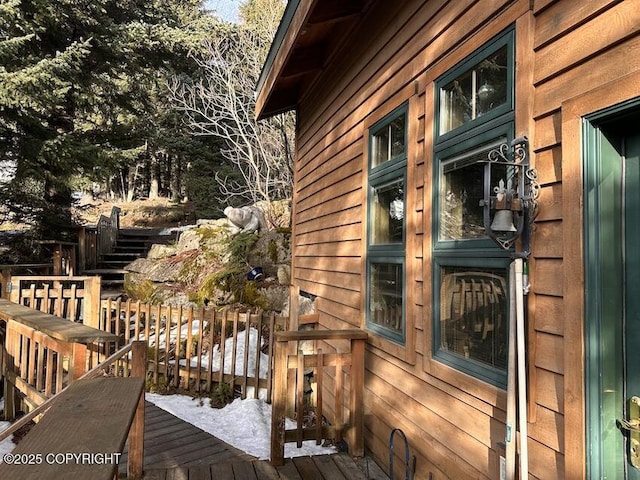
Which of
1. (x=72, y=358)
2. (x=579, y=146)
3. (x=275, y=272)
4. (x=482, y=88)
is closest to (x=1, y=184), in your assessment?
(x=275, y=272)

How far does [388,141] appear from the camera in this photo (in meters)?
3.39

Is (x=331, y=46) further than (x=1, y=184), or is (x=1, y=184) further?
(x=1, y=184)

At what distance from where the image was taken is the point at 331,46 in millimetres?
4848

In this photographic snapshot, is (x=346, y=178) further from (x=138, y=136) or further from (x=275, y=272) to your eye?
(x=138, y=136)

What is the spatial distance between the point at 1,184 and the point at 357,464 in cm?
904

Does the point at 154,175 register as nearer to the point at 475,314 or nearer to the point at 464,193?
the point at 464,193

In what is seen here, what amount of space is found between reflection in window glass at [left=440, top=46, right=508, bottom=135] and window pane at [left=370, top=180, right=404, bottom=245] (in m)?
0.68

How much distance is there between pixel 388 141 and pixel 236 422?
3.55 meters

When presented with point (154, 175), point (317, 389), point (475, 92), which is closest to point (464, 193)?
point (475, 92)

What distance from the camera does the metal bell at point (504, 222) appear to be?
180 cm

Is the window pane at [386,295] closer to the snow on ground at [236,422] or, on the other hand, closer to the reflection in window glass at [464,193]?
the reflection in window glass at [464,193]

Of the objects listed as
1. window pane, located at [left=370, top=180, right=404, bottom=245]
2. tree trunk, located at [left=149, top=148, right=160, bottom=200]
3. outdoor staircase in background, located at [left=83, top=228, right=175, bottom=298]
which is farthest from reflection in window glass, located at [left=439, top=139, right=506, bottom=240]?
tree trunk, located at [left=149, top=148, right=160, bottom=200]

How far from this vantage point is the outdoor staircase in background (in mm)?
10727

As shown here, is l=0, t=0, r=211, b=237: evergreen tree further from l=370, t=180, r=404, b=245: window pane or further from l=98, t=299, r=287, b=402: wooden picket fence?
l=370, t=180, r=404, b=245: window pane
